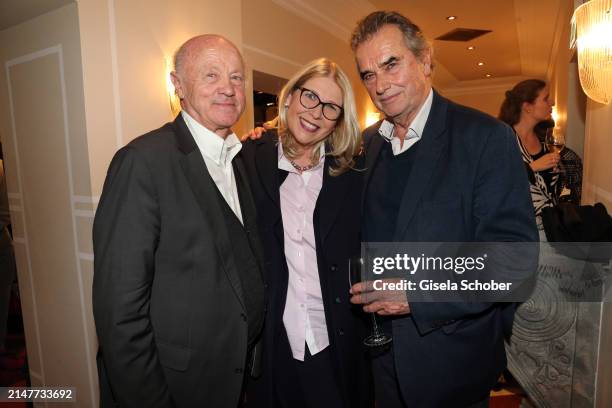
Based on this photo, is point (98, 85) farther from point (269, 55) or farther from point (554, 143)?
point (554, 143)

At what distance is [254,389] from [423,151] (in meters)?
1.31

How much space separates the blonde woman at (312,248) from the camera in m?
1.69

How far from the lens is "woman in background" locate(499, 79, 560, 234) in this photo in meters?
2.83

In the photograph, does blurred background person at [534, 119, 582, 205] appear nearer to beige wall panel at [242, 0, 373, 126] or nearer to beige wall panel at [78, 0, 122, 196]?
beige wall panel at [242, 0, 373, 126]

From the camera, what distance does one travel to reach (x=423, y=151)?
4.45ft

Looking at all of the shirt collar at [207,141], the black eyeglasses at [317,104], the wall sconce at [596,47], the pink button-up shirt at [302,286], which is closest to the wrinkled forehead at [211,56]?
the shirt collar at [207,141]

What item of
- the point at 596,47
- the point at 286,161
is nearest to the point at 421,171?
the point at 286,161

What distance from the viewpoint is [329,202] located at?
1717mm

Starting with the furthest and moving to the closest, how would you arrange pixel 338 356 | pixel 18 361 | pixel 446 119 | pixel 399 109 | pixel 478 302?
pixel 18 361 → pixel 338 356 → pixel 399 109 → pixel 446 119 → pixel 478 302

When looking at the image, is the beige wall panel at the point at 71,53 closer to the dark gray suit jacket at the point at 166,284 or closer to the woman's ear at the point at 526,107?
the dark gray suit jacket at the point at 166,284

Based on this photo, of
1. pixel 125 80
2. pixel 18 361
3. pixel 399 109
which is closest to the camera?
pixel 399 109

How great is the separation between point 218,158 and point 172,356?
725 millimetres

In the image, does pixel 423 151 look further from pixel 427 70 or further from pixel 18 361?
pixel 18 361

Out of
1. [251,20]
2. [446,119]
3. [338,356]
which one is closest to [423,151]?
[446,119]
